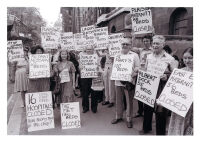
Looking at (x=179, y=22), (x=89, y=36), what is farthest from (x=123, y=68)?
(x=179, y=22)

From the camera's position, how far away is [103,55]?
22.7 ft

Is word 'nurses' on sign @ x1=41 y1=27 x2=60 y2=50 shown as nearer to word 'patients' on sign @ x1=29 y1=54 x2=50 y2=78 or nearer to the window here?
word 'patients' on sign @ x1=29 y1=54 x2=50 y2=78

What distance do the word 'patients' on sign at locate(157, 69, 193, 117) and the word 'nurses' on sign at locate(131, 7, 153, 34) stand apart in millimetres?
2018

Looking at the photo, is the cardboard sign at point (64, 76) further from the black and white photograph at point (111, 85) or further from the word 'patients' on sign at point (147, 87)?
the word 'patients' on sign at point (147, 87)

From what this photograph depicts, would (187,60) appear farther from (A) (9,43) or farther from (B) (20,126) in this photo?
(A) (9,43)

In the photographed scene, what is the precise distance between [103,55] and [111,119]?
80.3 inches

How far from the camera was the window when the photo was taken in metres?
9.14

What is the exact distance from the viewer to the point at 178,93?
3.62 m

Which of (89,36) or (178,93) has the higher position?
(89,36)

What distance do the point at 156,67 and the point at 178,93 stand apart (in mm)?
651

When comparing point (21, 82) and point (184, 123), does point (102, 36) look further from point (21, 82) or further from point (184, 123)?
point (184, 123)

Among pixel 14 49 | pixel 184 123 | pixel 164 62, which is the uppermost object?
pixel 14 49

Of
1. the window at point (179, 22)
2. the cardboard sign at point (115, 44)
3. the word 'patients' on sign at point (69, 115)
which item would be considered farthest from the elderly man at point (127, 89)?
the window at point (179, 22)
